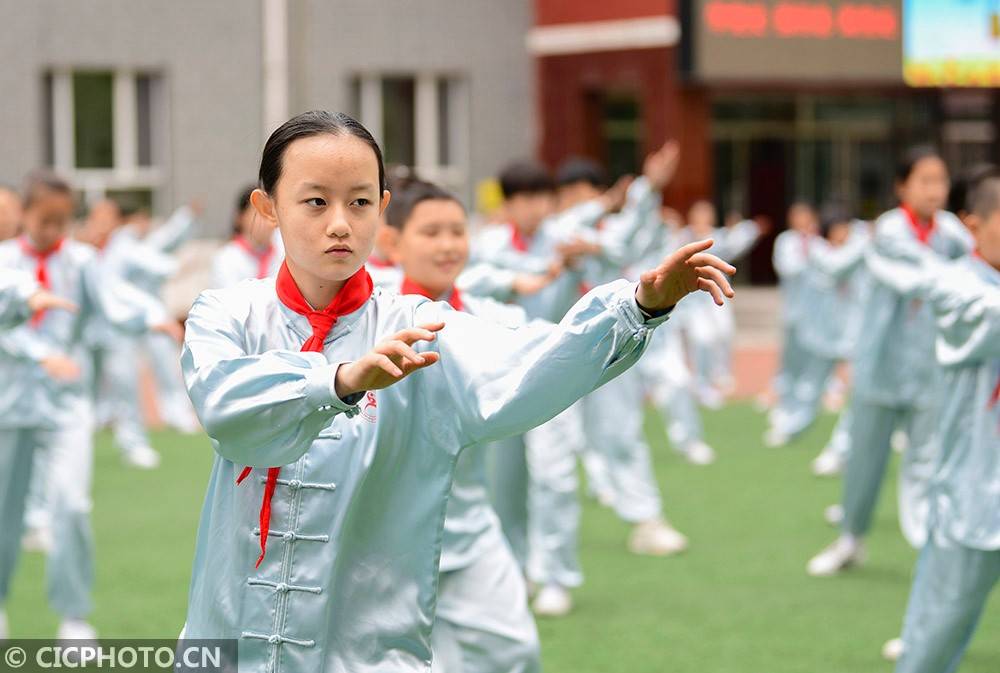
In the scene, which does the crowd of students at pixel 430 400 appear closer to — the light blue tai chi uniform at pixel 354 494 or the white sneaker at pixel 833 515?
the light blue tai chi uniform at pixel 354 494

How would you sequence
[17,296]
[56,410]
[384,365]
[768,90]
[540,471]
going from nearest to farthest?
1. [384,365]
2. [17,296]
3. [56,410]
4. [540,471]
5. [768,90]

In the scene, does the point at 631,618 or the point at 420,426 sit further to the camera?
the point at 631,618

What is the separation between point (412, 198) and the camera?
17.1 feet

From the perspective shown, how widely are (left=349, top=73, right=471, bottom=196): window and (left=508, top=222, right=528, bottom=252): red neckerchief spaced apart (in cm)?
1462

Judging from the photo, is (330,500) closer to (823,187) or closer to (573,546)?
(573,546)

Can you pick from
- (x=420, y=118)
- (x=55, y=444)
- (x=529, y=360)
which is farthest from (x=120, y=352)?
(x=529, y=360)

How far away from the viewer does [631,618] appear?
289 inches

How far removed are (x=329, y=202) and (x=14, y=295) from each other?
2819 millimetres

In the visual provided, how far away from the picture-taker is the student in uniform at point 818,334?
13672mm

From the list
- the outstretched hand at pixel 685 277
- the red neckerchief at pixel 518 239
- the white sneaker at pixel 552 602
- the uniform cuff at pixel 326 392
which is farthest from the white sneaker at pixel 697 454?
the uniform cuff at pixel 326 392

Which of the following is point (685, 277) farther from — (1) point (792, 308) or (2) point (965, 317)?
(1) point (792, 308)

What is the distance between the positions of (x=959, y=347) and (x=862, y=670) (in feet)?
5.50

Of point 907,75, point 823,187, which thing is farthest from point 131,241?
point 823,187

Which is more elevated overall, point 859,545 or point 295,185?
point 295,185
